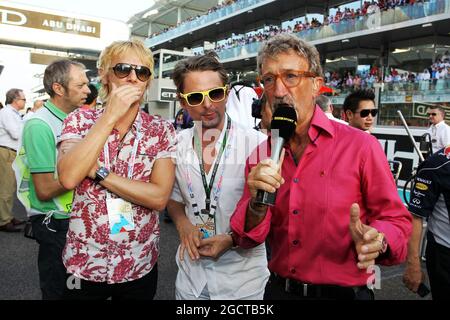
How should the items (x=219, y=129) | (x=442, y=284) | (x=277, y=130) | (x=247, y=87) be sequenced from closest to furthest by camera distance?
1. (x=277, y=130)
2. (x=219, y=129)
3. (x=442, y=284)
4. (x=247, y=87)

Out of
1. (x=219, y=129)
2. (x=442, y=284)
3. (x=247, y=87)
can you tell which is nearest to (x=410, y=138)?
(x=247, y=87)

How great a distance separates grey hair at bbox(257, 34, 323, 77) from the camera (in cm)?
175

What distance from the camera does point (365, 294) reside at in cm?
165

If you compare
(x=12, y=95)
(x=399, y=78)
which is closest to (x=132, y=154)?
(x=12, y=95)

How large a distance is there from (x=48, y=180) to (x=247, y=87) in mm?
2815

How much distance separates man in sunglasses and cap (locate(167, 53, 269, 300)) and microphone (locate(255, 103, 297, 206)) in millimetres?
459

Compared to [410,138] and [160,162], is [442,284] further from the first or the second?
[410,138]

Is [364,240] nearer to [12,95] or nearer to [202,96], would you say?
[202,96]

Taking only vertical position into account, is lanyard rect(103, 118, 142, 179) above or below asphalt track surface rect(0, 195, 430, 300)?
above

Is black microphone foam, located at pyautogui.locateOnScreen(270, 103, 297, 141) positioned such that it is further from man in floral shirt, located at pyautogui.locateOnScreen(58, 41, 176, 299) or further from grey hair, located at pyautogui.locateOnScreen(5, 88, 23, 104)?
grey hair, located at pyautogui.locateOnScreen(5, 88, 23, 104)

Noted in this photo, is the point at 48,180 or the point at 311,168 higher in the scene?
the point at 311,168

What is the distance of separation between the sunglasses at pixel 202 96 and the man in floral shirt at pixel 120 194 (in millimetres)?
261

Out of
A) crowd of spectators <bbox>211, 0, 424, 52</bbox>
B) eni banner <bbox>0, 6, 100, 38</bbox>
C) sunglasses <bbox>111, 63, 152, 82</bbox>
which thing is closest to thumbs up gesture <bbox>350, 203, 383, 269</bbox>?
sunglasses <bbox>111, 63, 152, 82</bbox>

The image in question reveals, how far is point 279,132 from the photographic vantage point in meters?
1.42
